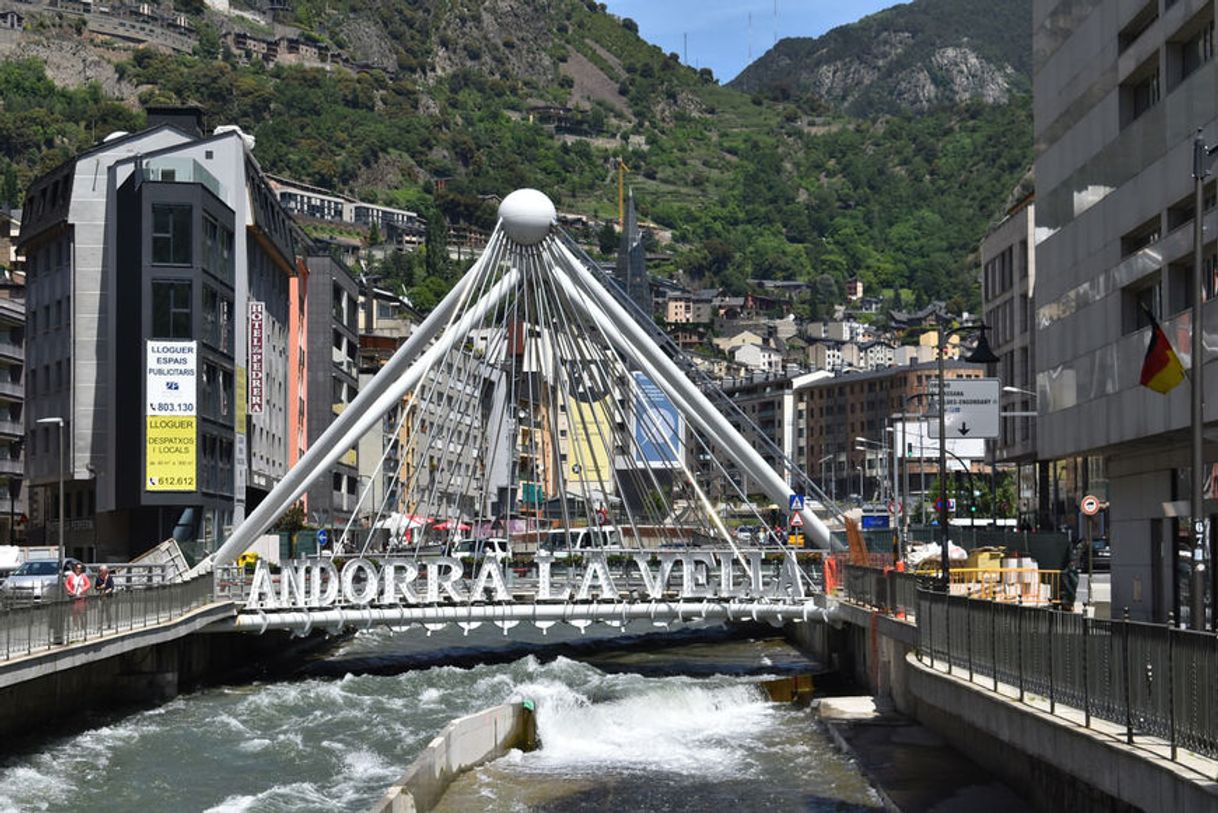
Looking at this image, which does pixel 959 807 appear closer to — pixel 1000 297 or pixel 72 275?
pixel 72 275

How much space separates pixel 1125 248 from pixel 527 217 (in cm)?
2843

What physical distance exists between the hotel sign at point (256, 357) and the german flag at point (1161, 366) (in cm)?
6538

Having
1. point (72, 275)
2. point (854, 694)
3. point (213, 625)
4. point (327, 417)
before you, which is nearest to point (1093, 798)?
point (854, 694)

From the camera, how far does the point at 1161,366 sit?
3203 cm

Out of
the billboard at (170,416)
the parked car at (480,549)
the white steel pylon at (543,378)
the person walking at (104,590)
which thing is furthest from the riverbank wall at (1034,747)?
the billboard at (170,416)

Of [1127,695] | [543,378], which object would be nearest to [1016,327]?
[543,378]

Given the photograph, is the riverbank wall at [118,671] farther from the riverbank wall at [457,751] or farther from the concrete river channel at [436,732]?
the riverbank wall at [457,751]

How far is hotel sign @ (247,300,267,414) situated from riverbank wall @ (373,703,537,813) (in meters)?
53.3

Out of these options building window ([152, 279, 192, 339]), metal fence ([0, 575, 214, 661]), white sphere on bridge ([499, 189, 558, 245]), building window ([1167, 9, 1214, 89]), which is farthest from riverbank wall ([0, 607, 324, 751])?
building window ([1167, 9, 1214, 89])

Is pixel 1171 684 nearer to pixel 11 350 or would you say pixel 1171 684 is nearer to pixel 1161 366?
pixel 1161 366

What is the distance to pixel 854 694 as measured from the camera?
5300 cm

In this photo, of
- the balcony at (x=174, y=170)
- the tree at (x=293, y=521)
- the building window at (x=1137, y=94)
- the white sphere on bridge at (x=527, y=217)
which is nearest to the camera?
the building window at (x=1137, y=94)

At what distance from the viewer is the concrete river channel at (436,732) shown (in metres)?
35.0

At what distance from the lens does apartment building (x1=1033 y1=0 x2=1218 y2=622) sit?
40.5m
